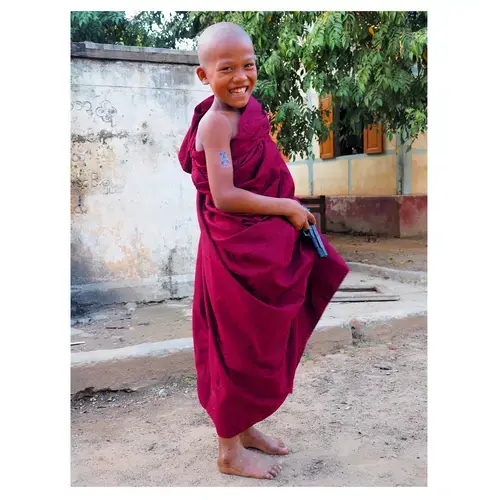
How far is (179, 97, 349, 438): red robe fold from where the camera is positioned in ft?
6.67

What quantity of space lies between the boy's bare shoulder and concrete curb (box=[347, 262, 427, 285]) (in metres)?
4.30

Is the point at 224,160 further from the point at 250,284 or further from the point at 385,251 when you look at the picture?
the point at 385,251

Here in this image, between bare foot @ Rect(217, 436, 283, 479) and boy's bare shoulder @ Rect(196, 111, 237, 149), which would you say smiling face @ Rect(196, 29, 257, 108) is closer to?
boy's bare shoulder @ Rect(196, 111, 237, 149)

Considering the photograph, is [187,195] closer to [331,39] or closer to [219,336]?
[331,39]

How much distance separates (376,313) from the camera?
14.1 feet

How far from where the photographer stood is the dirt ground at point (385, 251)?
22.9 ft

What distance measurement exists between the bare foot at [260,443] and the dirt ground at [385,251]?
174 inches

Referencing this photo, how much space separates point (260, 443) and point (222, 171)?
1.22 m

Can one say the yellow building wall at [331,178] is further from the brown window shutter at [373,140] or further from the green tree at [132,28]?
the green tree at [132,28]

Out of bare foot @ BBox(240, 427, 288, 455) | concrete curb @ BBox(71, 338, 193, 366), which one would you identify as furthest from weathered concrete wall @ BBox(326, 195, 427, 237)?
bare foot @ BBox(240, 427, 288, 455)

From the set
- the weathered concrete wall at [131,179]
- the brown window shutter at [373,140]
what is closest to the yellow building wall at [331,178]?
the brown window shutter at [373,140]

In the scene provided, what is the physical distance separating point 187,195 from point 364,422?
2859 millimetres

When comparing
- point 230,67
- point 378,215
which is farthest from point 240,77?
point 378,215

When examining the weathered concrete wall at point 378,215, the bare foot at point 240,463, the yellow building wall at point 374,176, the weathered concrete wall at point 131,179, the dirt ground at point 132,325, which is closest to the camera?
the bare foot at point 240,463
